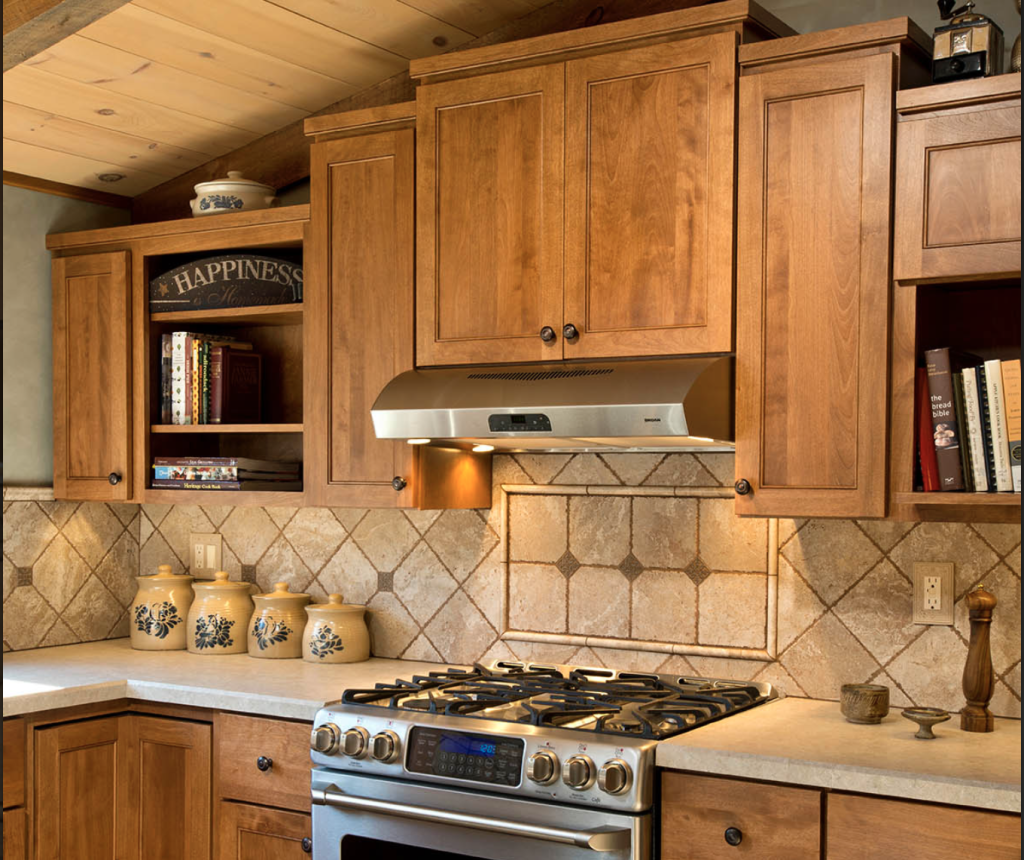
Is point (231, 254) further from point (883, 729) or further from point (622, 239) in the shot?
point (883, 729)

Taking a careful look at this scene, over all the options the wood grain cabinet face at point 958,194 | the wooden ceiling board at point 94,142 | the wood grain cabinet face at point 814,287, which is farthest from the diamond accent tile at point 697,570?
the wooden ceiling board at point 94,142

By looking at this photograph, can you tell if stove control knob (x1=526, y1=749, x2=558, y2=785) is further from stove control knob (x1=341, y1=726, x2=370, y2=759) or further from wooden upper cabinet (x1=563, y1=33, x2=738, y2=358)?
wooden upper cabinet (x1=563, y1=33, x2=738, y2=358)

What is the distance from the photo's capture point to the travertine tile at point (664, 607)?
102 inches

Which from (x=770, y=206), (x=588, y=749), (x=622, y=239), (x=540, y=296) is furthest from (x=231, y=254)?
(x=588, y=749)

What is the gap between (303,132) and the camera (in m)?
3.11

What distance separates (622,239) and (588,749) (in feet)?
3.47

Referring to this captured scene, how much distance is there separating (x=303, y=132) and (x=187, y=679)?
61.5 inches

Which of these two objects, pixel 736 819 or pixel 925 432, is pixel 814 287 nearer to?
pixel 925 432

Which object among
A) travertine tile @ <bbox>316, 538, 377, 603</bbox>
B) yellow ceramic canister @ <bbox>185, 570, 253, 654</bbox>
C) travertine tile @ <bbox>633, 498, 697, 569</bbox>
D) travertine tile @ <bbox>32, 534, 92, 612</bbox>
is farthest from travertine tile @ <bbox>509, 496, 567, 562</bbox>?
travertine tile @ <bbox>32, 534, 92, 612</bbox>

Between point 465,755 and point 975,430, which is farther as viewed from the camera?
point 465,755

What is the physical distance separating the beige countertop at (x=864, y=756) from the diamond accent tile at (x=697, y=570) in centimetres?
43

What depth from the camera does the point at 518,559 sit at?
2.84 metres

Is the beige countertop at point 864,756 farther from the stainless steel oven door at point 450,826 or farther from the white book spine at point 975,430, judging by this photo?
the white book spine at point 975,430

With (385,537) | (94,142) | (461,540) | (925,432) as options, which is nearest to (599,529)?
(461,540)
